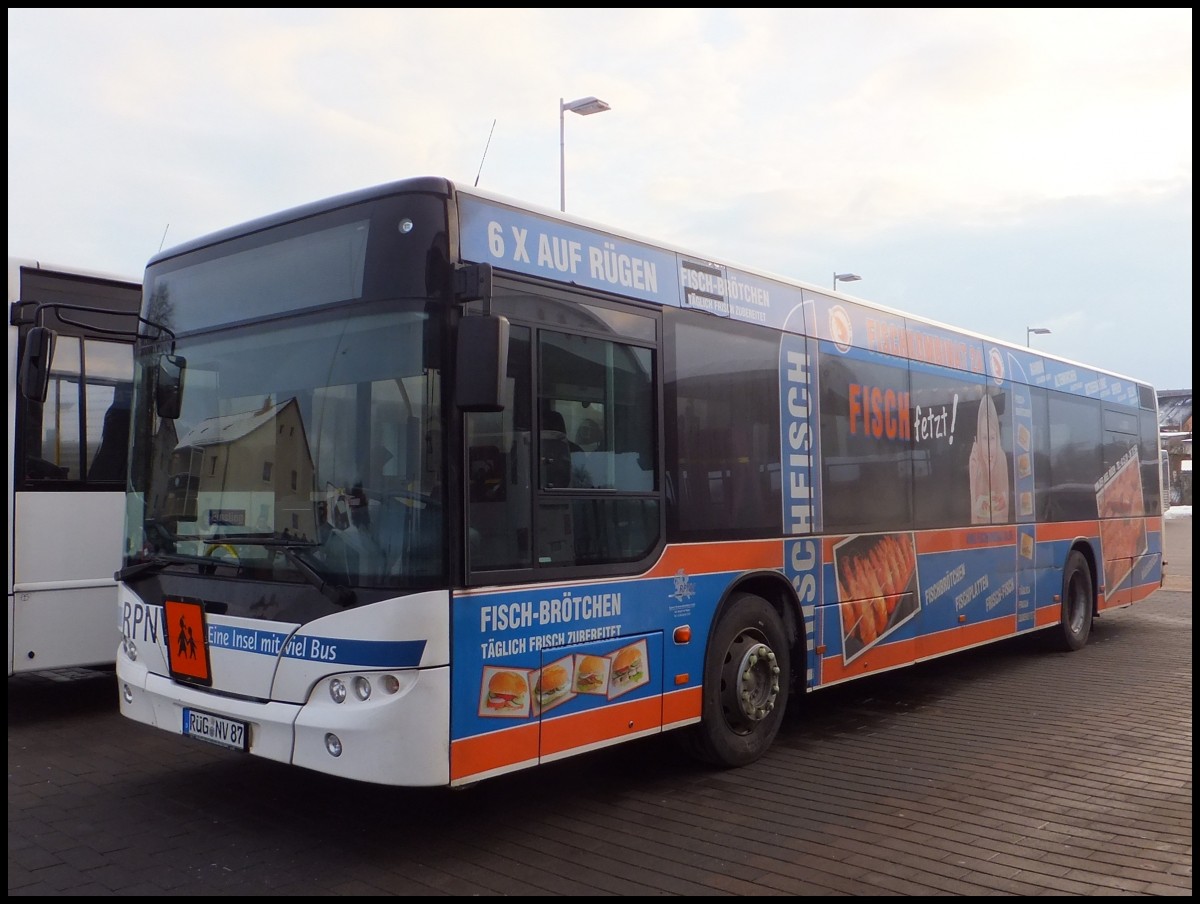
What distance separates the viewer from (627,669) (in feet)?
19.2

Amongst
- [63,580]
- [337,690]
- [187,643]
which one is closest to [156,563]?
[187,643]

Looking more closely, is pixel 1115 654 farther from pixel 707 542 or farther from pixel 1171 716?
pixel 707 542

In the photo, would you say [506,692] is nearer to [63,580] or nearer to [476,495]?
[476,495]

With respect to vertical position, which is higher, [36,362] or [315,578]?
[36,362]

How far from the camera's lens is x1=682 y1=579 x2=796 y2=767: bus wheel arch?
6527 mm

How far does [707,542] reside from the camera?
21.3ft

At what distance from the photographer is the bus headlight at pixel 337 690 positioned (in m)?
4.87

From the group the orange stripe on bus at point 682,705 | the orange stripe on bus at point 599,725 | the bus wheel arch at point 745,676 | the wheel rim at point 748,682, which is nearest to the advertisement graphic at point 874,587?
the bus wheel arch at point 745,676

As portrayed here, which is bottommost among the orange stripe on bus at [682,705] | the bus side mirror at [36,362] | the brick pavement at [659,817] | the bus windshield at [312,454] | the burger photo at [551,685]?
the brick pavement at [659,817]

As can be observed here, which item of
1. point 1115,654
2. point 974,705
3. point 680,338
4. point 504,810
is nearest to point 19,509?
point 504,810

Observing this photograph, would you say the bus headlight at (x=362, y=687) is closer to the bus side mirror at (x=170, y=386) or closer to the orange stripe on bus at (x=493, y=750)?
the orange stripe on bus at (x=493, y=750)

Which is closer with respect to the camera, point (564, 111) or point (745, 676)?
point (745, 676)

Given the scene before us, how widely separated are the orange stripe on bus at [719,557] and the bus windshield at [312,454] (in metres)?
1.74

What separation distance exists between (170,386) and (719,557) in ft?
10.9
